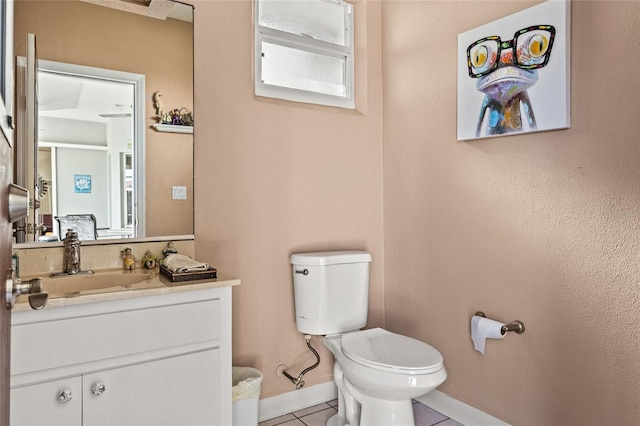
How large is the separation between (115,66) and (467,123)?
1.63 m

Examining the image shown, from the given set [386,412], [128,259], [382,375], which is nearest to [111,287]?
[128,259]

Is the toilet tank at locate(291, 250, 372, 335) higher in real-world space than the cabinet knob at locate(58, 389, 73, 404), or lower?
higher

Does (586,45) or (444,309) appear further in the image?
(444,309)

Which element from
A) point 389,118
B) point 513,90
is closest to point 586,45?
point 513,90

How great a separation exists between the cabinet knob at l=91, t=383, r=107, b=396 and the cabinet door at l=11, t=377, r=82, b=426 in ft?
0.12

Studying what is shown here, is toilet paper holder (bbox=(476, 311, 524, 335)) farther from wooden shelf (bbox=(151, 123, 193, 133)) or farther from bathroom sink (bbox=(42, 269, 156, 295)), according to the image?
wooden shelf (bbox=(151, 123, 193, 133))

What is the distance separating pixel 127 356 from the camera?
1.46 meters

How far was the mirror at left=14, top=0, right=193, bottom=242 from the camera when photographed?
5.91 feet

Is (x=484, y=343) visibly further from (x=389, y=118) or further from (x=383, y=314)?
(x=389, y=118)

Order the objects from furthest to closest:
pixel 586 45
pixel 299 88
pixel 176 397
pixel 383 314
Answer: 1. pixel 383 314
2. pixel 299 88
3. pixel 586 45
4. pixel 176 397

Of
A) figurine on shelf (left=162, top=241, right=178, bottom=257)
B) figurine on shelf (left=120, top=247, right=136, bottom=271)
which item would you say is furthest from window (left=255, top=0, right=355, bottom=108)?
figurine on shelf (left=120, top=247, right=136, bottom=271)

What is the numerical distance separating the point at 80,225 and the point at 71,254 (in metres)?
0.15

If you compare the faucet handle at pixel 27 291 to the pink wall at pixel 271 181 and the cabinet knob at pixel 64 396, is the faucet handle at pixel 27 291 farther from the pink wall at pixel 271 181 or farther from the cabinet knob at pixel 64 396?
the pink wall at pixel 271 181

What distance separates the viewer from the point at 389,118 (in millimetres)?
2658
